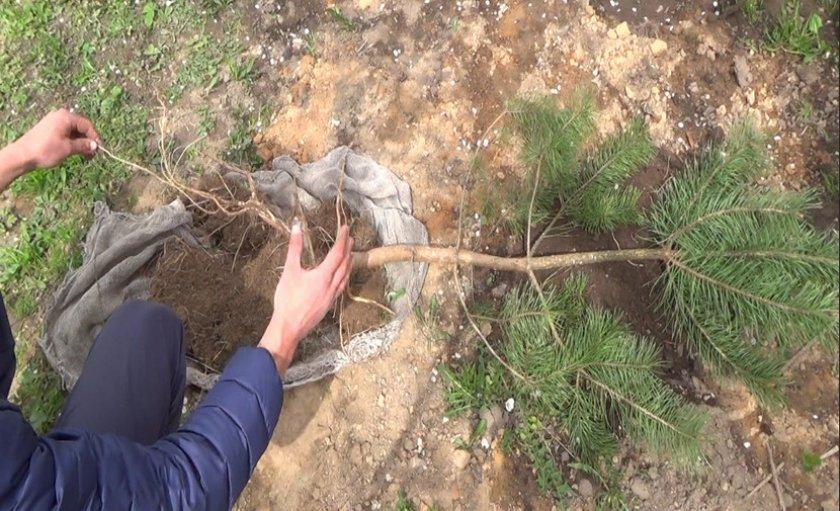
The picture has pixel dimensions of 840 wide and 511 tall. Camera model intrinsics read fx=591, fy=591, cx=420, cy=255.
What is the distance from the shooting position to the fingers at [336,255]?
5.23 feet

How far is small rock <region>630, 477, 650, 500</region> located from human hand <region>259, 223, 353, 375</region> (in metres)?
1.22

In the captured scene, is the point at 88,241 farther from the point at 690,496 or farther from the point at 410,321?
the point at 690,496

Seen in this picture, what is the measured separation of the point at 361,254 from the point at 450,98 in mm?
753

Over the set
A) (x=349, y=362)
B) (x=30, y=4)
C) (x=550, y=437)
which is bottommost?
(x=550, y=437)

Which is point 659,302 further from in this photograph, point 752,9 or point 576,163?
point 752,9

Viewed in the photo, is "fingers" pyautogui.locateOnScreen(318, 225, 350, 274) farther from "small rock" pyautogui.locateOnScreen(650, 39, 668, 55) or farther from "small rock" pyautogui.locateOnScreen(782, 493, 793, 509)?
"small rock" pyautogui.locateOnScreen(782, 493, 793, 509)

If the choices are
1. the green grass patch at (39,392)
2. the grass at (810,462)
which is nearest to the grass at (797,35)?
the grass at (810,462)

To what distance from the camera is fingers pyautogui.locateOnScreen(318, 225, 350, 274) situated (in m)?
1.59

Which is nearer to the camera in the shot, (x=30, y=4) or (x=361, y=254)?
(x=361, y=254)

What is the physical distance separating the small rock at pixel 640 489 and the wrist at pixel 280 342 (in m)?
1.26

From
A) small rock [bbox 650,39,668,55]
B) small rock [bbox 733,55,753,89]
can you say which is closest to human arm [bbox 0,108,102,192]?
small rock [bbox 650,39,668,55]

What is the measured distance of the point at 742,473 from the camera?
1977 millimetres

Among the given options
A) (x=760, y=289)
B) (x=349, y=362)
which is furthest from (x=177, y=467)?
(x=760, y=289)

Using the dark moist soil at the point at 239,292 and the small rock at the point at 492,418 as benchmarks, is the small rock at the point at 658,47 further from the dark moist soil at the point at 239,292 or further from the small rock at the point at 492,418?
the small rock at the point at 492,418
